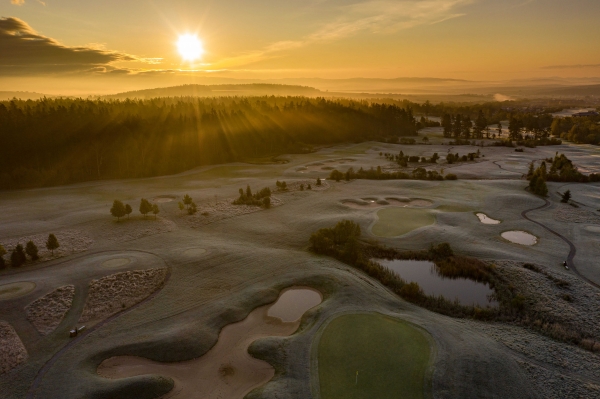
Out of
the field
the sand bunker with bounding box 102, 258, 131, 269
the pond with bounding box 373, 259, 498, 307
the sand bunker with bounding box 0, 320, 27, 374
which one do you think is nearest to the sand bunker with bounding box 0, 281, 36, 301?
the field

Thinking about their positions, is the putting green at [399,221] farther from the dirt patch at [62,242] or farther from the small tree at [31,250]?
the small tree at [31,250]

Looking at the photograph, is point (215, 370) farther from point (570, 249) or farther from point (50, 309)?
point (570, 249)

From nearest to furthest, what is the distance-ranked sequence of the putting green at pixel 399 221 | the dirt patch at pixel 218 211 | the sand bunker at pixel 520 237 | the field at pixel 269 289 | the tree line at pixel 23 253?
1. the field at pixel 269 289
2. the tree line at pixel 23 253
3. the sand bunker at pixel 520 237
4. the putting green at pixel 399 221
5. the dirt patch at pixel 218 211

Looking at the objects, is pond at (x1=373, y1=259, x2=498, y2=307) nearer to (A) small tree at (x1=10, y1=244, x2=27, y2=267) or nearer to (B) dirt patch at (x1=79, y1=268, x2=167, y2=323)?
(B) dirt patch at (x1=79, y1=268, x2=167, y2=323)

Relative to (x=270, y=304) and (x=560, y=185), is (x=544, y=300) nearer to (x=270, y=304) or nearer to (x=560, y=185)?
(x=270, y=304)

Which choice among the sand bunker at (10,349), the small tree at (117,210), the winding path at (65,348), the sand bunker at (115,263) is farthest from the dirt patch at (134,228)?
the sand bunker at (10,349)

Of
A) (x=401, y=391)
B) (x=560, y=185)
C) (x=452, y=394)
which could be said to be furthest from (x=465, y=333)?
(x=560, y=185)
